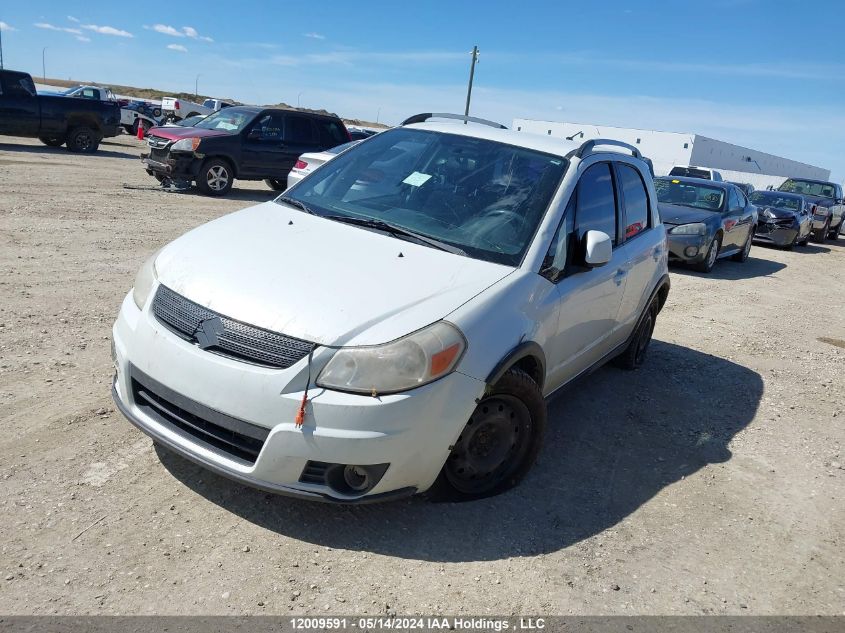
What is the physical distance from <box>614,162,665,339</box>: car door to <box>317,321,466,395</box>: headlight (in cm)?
225

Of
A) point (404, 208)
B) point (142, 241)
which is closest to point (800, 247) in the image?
point (142, 241)

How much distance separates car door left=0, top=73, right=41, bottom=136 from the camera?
18.8 meters

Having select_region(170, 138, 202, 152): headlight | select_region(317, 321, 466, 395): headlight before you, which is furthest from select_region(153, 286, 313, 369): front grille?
select_region(170, 138, 202, 152): headlight

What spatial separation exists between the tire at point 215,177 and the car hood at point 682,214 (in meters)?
8.54

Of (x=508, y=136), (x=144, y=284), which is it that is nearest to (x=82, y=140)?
(x=508, y=136)

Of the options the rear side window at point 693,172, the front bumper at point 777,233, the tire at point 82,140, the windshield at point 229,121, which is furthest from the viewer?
the rear side window at point 693,172

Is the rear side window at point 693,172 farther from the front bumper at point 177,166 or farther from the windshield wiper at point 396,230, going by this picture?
the windshield wiper at point 396,230

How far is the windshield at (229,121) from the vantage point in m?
14.8

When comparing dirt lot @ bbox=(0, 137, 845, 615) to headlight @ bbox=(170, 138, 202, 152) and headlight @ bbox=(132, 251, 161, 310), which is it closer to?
headlight @ bbox=(132, 251, 161, 310)

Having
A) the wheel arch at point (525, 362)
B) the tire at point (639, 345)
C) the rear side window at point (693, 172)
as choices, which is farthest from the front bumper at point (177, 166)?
the rear side window at point (693, 172)

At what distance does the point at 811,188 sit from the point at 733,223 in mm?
12088

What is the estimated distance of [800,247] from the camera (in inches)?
781

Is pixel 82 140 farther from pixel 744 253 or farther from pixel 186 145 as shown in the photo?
pixel 744 253

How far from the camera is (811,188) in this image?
2319cm
